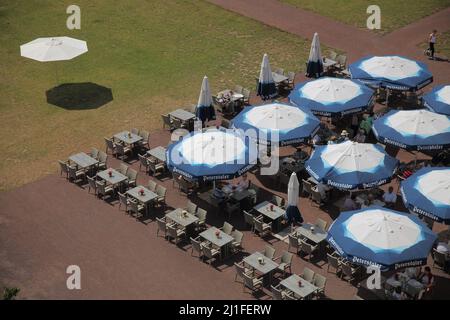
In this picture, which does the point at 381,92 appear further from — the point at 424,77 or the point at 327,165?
the point at 327,165

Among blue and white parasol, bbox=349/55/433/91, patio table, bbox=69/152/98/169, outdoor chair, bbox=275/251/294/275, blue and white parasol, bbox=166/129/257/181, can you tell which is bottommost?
outdoor chair, bbox=275/251/294/275

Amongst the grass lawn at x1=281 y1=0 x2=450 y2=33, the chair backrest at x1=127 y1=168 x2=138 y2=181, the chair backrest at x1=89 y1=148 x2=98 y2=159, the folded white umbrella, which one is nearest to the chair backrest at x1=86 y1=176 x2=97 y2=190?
the chair backrest at x1=127 y1=168 x2=138 y2=181

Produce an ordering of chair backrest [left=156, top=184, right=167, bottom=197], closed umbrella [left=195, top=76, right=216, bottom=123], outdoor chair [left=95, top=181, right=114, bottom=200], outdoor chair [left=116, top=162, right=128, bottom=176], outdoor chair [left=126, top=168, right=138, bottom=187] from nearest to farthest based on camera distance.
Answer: chair backrest [left=156, top=184, right=167, bottom=197]
outdoor chair [left=95, top=181, right=114, bottom=200]
outdoor chair [left=126, top=168, right=138, bottom=187]
outdoor chair [left=116, top=162, right=128, bottom=176]
closed umbrella [left=195, top=76, right=216, bottom=123]

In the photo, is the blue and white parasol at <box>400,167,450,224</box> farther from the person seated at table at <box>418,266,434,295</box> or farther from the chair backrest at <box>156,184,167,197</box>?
the chair backrest at <box>156,184,167,197</box>

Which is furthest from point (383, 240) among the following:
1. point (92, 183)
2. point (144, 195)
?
point (92, 183)

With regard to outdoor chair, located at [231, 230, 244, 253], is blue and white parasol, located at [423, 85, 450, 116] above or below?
above

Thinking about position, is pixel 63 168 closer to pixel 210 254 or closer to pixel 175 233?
pixel 175 233
